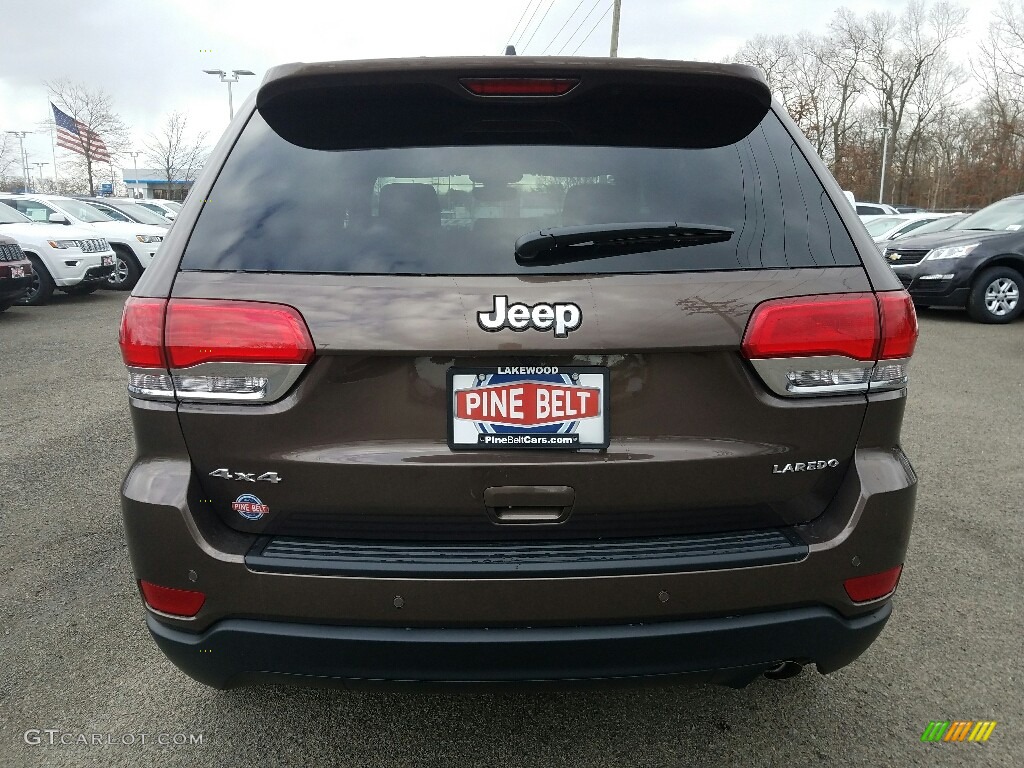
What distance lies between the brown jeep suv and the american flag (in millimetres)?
42430

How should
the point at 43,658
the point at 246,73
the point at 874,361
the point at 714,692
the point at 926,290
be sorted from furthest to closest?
the point at 246,73, the point at 926,290, the point at 43,658, the point at 714,692, the point at 874,361

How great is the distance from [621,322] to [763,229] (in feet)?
1.54

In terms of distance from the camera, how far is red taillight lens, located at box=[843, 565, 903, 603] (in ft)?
5.88

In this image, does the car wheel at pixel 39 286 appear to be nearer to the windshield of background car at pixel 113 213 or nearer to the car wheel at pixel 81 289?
the car wheel at pixel 81 289

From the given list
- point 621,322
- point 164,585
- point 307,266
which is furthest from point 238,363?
point 621,322

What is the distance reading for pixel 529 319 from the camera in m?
1.62

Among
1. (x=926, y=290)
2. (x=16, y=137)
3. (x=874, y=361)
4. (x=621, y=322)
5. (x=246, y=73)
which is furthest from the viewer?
(x=16, y=137)

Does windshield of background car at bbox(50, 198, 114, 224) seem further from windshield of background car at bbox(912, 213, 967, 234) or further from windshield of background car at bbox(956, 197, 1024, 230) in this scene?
windshield of background car at bbox(956, 197, 1024, 230)

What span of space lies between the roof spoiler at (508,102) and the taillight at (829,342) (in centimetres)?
51

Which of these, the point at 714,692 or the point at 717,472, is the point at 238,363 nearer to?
the point at 717,472

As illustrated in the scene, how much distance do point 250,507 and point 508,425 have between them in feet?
2.05

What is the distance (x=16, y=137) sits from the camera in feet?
232

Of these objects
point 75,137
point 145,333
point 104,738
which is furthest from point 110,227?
point 75,137

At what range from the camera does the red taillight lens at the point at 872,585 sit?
179 cm
